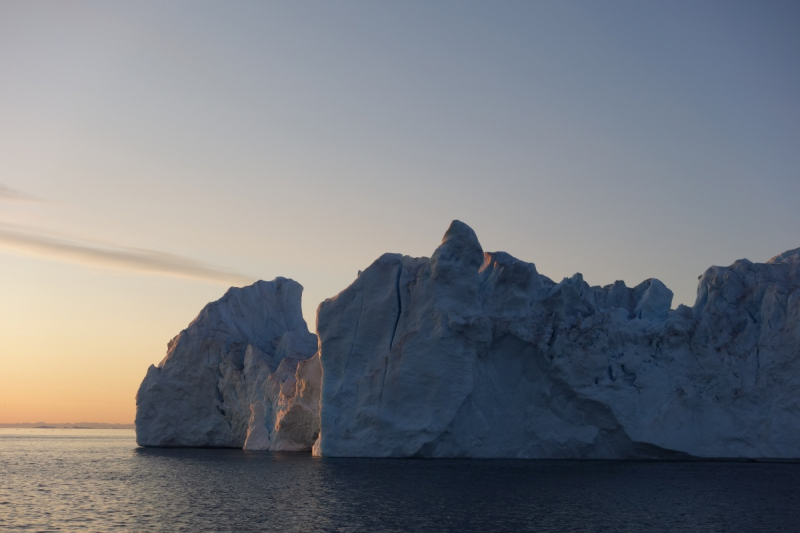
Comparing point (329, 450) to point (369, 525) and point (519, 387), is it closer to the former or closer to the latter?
point (519, 387)

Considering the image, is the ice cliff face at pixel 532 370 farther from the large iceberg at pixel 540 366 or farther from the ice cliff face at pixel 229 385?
the ice cliff face at pixel 229 385

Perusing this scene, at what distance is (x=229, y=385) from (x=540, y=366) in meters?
17.3

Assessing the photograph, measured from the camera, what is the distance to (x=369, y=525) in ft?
57.7

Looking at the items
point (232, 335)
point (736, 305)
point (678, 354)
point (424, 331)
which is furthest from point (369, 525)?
point (232, 335)

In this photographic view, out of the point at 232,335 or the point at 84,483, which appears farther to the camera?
the point at 232,335

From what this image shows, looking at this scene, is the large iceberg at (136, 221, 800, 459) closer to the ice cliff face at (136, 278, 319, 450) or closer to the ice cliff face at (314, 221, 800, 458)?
the ice cliff face at (314, 221, 800, 458)

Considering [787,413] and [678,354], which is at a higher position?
[678,354]

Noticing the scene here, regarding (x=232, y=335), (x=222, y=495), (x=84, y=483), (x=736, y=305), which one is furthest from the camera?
(x=232, y=335)

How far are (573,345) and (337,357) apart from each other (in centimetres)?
979

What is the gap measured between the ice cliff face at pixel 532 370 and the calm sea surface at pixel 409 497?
1.11 meters

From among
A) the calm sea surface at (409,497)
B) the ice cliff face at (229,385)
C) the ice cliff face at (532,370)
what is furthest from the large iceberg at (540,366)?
the ice cliff face at (229,385)

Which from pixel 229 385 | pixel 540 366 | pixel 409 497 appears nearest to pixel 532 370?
pixel 540 366

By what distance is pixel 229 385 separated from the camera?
41.3 metres

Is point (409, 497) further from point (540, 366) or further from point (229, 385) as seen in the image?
point (229, 385)
